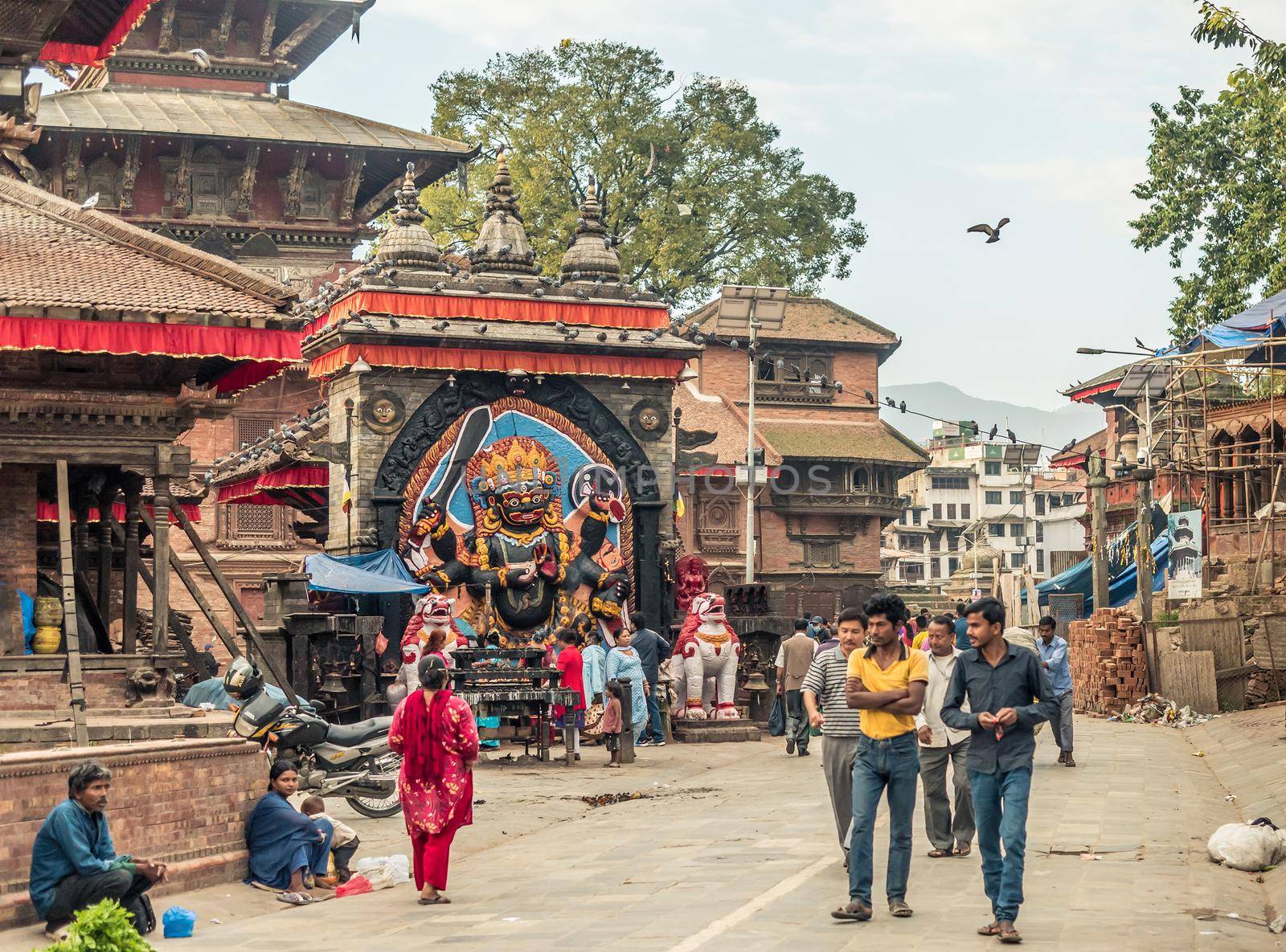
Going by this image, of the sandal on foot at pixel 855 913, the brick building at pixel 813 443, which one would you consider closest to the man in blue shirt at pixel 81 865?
the sandal on foot at pixel 855 913

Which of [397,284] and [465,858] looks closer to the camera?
[465,858]

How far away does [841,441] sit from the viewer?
55031 millimetres

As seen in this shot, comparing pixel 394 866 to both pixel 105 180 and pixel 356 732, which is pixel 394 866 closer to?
pixel 356 732

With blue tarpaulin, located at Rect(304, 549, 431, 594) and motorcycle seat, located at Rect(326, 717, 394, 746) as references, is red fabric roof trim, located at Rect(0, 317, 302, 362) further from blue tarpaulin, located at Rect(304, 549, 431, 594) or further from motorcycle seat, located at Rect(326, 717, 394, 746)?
blue tarpaulin, located at Rect(304, 549, 431, 594)

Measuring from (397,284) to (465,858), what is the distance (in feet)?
50.4

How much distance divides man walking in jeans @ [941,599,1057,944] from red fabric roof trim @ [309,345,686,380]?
1844 cm

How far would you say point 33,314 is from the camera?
1608 cm

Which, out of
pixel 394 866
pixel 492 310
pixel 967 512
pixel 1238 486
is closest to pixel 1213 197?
pixel 1238 486

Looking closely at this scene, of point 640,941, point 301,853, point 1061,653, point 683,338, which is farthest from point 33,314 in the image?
point 683,338

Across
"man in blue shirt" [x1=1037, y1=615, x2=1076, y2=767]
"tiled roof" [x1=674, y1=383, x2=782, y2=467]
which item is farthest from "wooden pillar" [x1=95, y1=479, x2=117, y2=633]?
"tiled roof" [x1=674, y1=383, x2=782, y2=467]

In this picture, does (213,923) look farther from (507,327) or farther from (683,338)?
(683,338)

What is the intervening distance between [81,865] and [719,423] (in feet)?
140

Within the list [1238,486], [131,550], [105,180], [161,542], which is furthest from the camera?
[105,180]

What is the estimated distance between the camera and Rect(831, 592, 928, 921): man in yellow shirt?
10.4 meters
